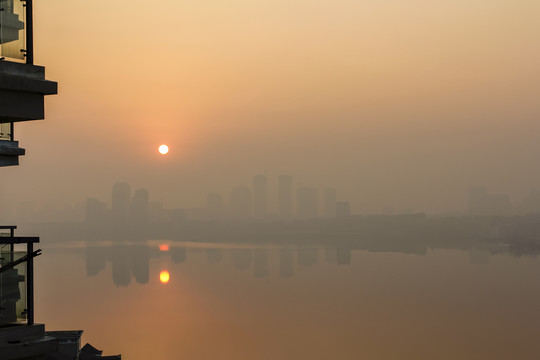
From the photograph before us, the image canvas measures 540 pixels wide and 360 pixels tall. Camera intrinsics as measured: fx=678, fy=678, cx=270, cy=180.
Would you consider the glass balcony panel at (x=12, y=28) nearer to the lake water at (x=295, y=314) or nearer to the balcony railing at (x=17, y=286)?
the balcony railing at (x=17, y=286)

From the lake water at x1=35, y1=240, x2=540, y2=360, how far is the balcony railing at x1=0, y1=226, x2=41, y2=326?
64369 millimetres

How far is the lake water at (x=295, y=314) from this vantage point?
7906 cm

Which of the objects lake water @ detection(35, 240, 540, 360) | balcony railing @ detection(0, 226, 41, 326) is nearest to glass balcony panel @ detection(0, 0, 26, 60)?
balcony railing @ detection(0, 226, 41, 326)

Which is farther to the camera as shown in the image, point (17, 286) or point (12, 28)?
point (12, 28)

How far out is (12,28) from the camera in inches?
433

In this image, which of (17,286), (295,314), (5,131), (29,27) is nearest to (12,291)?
(17,286)

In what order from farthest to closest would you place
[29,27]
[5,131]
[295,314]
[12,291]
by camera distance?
[295,314] → [5,131] → [29,27] → [12,291]

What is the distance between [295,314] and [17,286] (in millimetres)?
100413

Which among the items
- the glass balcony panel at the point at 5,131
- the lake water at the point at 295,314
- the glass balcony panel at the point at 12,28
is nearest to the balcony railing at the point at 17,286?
the glass balcony panel at the point at 12,28

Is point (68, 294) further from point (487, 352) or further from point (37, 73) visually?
point (37, 73)

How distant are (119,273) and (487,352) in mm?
120462

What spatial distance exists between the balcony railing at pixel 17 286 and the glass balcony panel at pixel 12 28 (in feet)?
10.0

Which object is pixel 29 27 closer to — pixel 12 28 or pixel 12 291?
pixel 12 28

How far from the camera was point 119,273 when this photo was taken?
592 feet
